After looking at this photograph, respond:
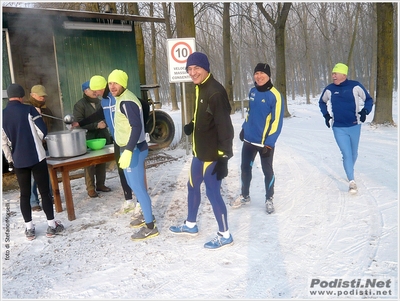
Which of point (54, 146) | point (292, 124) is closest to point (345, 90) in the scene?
Answer: point (54, 146)

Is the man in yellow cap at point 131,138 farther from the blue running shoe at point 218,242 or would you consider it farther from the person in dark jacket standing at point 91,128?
the person in dark jacket standing at point 91,128

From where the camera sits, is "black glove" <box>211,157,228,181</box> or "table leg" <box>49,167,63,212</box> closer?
"black glove" <box>211,157,228,181</box>

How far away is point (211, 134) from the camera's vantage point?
3.62 metres

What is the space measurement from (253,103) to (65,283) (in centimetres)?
306

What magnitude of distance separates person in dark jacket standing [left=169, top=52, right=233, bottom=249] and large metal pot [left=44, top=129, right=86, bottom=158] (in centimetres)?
178

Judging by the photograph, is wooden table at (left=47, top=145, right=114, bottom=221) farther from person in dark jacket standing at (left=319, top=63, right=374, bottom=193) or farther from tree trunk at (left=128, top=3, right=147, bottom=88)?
tree trunk at (left=128, top=3, right=147, bottom=88)

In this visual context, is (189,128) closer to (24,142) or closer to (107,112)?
(107,112)

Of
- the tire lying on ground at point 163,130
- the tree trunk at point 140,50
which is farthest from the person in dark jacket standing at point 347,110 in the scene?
the tree trunk at point 140,50

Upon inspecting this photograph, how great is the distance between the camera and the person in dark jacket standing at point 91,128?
5.66 metres

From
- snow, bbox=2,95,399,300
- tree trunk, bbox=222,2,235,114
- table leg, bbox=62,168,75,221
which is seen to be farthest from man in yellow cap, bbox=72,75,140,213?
tree trunk, bbox=222,2,235,114

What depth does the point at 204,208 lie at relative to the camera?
5.02 metres

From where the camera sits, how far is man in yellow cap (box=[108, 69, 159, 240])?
3902mm

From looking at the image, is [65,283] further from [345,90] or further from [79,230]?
[345,90]

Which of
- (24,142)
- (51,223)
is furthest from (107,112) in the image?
(51,223)
